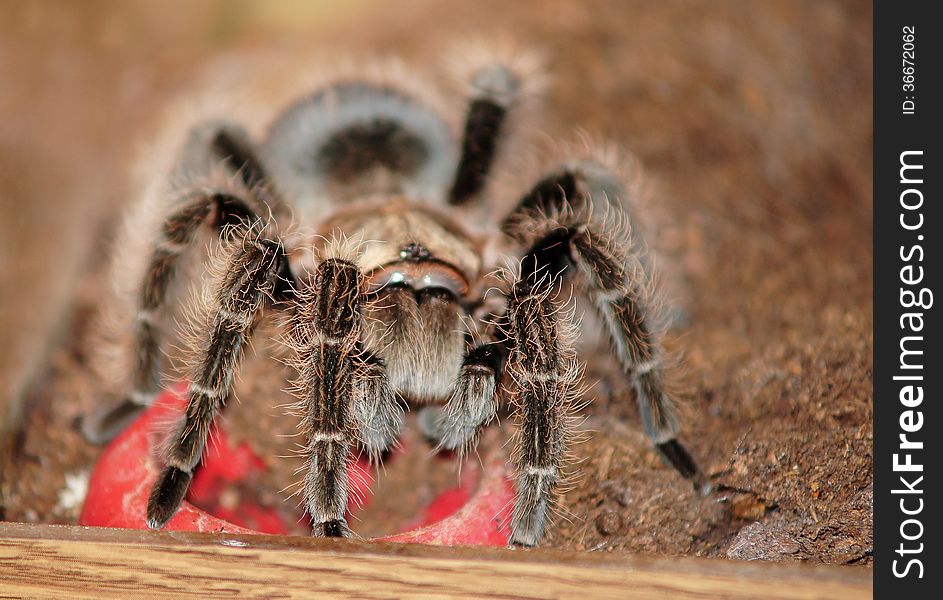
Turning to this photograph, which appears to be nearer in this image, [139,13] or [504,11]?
[139,13]

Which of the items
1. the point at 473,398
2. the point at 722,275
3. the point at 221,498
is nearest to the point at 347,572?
the point at 473,398

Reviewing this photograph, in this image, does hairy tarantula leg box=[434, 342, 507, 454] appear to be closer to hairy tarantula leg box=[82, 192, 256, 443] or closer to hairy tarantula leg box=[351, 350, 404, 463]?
hairy tarantula leg box=[351, 350, 404, 463]

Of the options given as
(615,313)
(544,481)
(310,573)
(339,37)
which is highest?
(339,37)

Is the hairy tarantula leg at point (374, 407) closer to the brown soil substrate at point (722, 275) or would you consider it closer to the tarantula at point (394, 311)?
the tarantula at point (394, 311)

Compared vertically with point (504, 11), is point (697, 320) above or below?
below

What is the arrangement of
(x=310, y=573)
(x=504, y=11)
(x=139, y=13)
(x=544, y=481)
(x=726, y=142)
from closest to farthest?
(x=310, y=573)
(x=544, y=481)
(x=726, y=142)
(x=139, y=13)
(x=504, y=11)

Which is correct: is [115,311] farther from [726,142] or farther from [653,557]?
[726,142]
